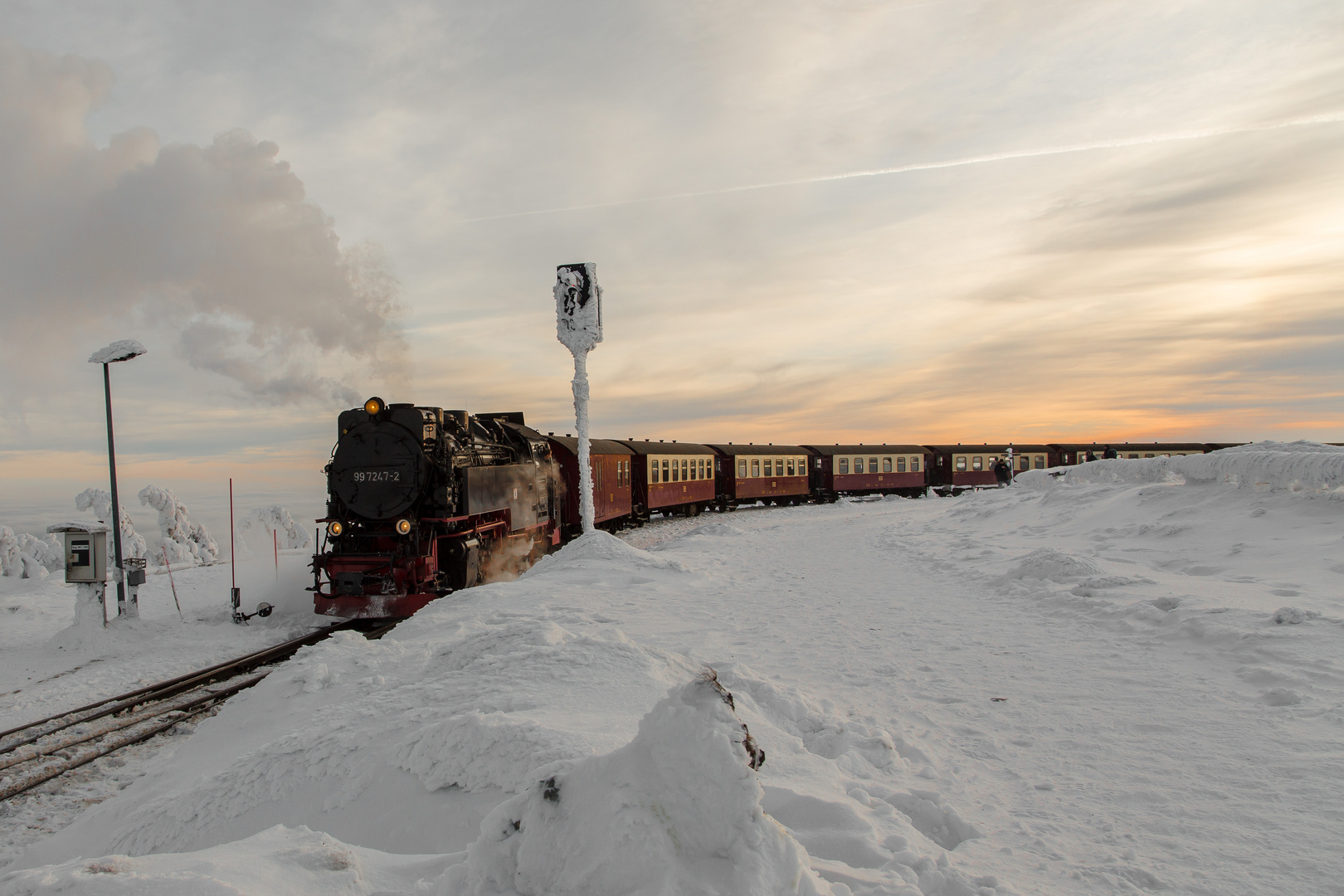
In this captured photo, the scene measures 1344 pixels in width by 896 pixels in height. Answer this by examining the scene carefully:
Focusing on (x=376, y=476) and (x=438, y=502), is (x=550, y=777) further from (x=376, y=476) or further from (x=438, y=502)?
(x=376, y=476)

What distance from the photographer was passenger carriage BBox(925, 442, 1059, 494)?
38.0m

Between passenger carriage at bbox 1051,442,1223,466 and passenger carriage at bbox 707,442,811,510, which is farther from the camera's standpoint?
passenger carriage at bbox 1051,442,1223,466

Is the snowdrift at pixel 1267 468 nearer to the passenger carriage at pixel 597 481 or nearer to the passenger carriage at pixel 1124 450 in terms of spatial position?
the passenger carriage at pixel 597 481

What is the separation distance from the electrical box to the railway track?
10.8 feet

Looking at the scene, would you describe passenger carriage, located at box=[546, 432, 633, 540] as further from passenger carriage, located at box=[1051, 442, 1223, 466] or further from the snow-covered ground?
passenger carriage, located at box=[1051, 442, 1223, 466]

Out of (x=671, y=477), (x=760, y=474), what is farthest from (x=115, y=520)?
(x=760, y=474)

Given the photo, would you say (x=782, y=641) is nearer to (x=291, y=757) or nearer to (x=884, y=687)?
(x=884, y=687)

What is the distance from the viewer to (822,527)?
22.5 m

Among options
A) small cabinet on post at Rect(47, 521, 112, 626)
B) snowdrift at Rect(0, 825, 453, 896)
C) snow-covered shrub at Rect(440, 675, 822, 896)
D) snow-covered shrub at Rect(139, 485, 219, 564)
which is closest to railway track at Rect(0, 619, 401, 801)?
small cabinet on post at Rect(47, 521, 112, 626)

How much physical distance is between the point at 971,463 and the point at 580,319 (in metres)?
29.1

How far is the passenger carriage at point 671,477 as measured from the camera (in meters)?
25.1

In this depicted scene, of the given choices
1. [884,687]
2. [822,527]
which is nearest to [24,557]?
[822,527]

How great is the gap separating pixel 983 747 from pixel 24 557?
115 ft

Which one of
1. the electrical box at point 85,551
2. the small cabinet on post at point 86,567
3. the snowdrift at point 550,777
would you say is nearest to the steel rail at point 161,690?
the snowdrift at point 550,777
